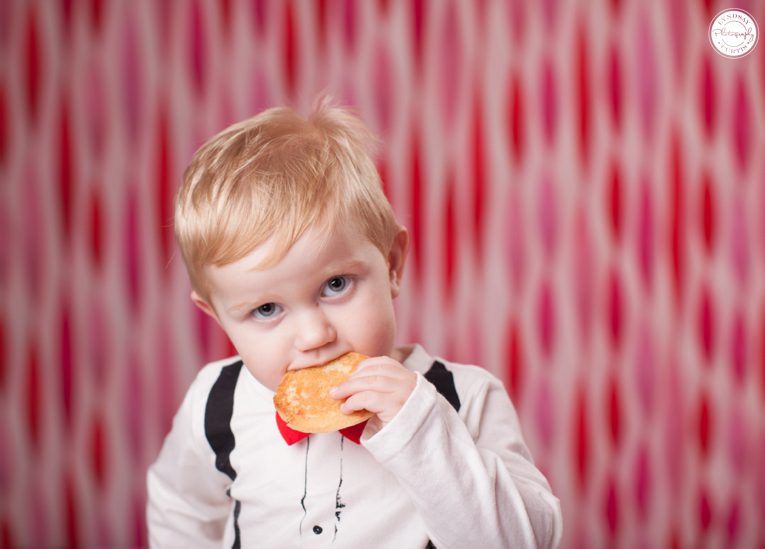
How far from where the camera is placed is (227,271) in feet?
2.55

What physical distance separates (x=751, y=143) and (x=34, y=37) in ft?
5.00

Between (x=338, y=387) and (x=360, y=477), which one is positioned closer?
(x=338, y=387)

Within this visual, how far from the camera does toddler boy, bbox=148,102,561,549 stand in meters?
0.74

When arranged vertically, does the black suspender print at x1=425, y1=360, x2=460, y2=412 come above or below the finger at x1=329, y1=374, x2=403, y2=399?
below

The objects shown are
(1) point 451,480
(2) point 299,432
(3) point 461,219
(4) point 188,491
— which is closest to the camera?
(1) point 451,480

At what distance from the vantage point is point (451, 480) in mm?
726

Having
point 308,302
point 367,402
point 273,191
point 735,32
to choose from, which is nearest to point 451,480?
point 367,402

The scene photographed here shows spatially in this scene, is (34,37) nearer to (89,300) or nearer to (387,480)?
(89,300)

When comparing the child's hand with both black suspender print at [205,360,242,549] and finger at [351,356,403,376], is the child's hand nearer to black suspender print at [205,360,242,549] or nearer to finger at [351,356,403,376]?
finger at [351,356,403,376]

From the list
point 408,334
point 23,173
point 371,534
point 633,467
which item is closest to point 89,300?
point 23,173

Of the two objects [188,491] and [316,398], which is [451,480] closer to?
[316,398]

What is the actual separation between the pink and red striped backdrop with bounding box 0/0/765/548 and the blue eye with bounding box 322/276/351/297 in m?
0.97

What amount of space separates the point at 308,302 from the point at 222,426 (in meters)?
0.26

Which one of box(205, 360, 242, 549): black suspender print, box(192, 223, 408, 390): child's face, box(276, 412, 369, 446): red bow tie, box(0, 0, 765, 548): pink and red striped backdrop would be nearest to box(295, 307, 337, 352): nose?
box(192, 223, 408, 390): child's face
